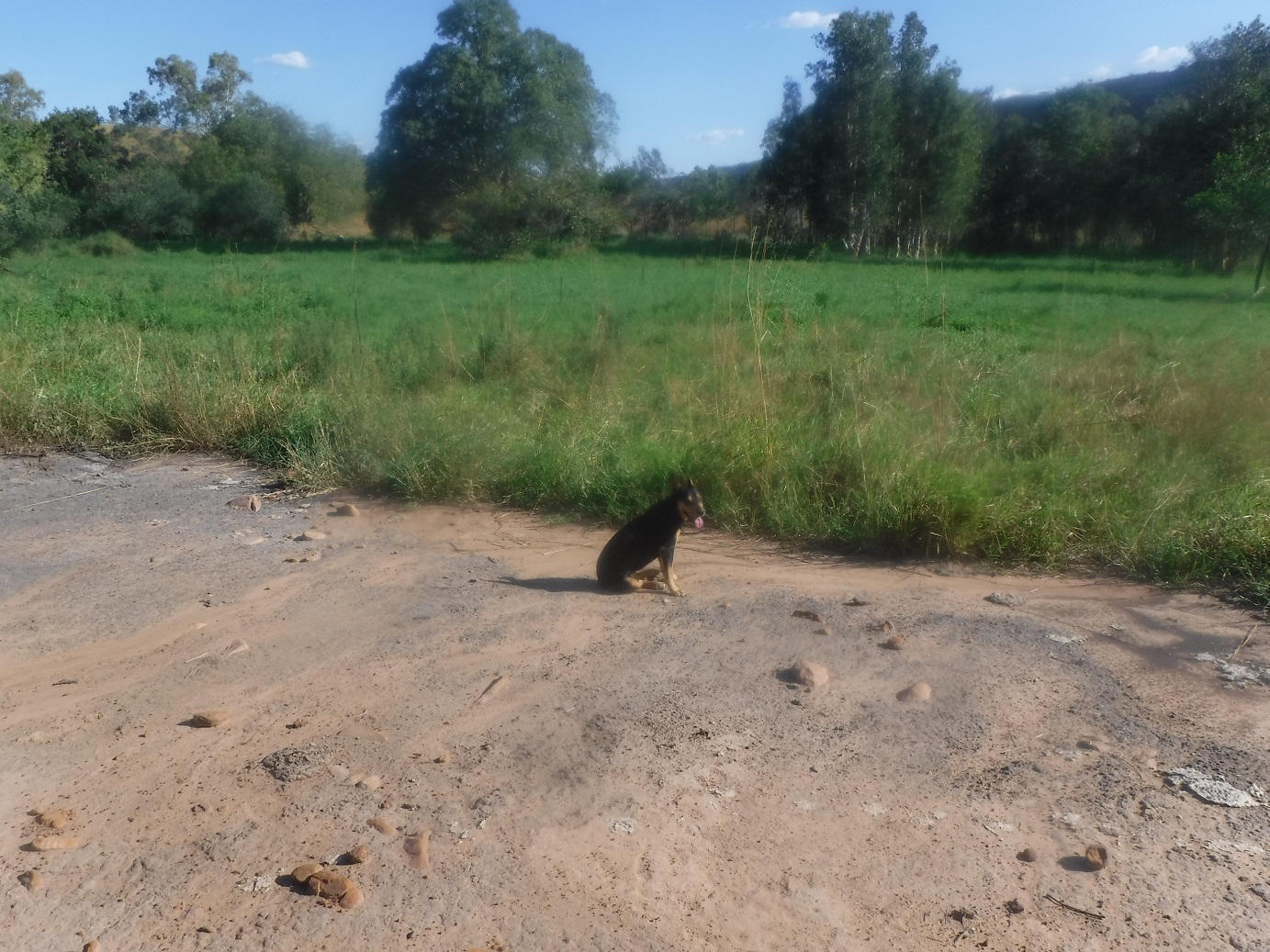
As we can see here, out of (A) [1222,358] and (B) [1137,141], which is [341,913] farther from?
(B) [1137,141]

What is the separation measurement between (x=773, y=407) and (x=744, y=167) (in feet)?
31.6

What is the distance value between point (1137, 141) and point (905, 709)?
59.8 feet

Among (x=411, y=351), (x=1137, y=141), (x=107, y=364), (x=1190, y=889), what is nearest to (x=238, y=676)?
(x=1190, y=889)

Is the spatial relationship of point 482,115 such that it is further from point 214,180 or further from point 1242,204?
point 1242,204

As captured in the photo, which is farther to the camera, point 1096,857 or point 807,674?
point 807,674

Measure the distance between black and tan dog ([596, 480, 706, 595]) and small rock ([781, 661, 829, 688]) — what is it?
3.19ft

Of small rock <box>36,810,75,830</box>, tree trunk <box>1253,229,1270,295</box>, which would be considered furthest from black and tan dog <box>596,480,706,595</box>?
tree trunk <box>1253,229,1270,295</box>

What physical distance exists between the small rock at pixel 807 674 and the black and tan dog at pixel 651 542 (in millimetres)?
971

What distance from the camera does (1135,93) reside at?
22.4 meters

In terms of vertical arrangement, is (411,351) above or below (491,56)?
below

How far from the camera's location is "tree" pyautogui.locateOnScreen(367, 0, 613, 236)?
3431cm

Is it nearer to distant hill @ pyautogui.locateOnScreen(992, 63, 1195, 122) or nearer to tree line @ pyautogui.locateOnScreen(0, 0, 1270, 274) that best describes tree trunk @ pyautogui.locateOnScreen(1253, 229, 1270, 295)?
tree line @ pyautogui.locateOnScreen(0, 0, 1270, 274)

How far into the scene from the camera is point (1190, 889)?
254cm

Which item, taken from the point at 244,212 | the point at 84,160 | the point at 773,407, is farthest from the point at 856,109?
the point at 84,160
